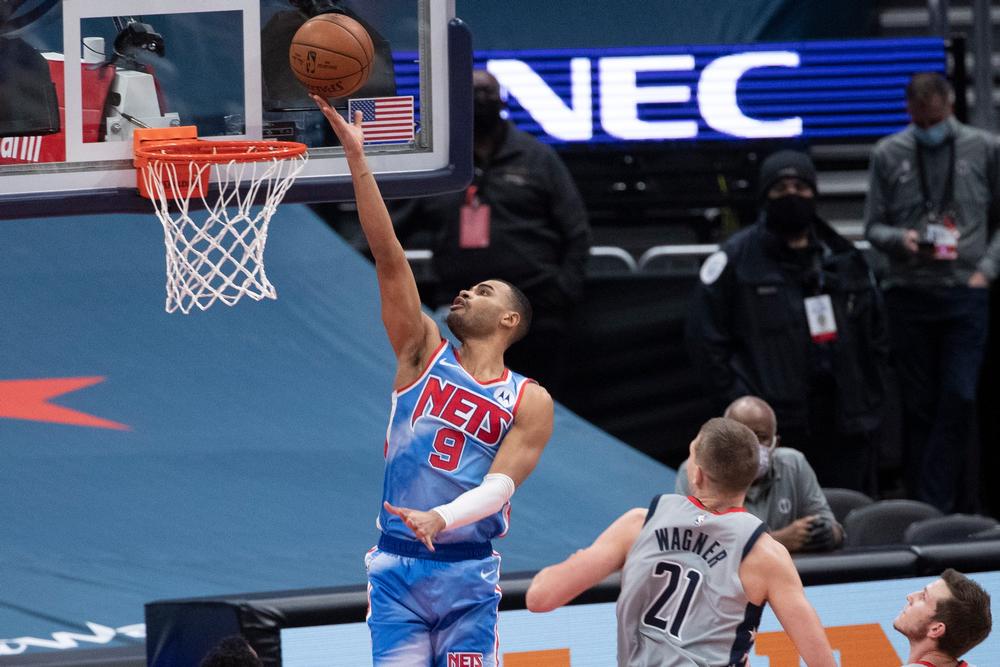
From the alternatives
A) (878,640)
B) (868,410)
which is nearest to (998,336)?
(868,410)

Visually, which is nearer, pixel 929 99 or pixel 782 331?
pixel 782 331

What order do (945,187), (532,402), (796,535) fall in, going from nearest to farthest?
(532,402)
(796,535)
(945,187)

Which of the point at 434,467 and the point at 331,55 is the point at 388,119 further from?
the point at 434,467

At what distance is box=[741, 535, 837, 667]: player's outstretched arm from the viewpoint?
455 centimetres

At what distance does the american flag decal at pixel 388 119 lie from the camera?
18.3 ft

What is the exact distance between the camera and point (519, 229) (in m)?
8.86

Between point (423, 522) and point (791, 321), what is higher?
point (791, 321)

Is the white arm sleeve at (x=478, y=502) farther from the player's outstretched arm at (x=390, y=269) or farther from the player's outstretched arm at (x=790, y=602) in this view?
the player's outstretched arm at (x=790, y=602)

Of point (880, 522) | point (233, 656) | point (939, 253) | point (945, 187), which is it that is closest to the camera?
point (233, 656)

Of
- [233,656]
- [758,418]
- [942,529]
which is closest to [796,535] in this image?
[758,418]

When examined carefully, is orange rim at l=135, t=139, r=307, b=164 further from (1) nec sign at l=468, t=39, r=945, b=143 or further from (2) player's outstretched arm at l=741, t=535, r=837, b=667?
(1) nec sign at l=468, t=39, r=945, b=143

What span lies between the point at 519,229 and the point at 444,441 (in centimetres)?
393

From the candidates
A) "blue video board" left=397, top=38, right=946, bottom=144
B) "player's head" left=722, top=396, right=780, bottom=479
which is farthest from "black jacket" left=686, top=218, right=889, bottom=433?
"blue video board" left=397, top=38, right=946, bottom=144

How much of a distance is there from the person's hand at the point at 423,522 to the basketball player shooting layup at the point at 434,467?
0.24 m
